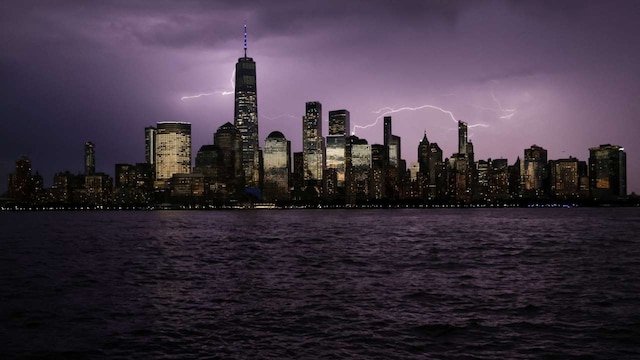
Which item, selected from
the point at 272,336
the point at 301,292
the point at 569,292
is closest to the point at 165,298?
the point at 301,292

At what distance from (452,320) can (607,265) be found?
33953 mm

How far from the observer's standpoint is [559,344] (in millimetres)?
24562

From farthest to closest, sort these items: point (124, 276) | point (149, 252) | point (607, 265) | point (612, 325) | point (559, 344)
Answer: point (149, 252)
point (607, 265)
point (124, 276)
point (612, 325)
point (559, 344)

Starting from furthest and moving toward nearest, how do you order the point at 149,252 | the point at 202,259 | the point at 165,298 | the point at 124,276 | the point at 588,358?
the point at 149,252 → the point at 202,259 → the point at 124,276 → the point at 165,298 → the point at 588,358

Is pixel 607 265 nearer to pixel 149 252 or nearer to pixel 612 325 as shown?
pixel 612 325

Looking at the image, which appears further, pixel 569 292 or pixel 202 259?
pixel 202 259

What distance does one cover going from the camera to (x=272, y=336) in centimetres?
2591

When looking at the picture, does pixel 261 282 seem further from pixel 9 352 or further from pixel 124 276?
pixel 9 352

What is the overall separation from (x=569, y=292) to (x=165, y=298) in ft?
84.6

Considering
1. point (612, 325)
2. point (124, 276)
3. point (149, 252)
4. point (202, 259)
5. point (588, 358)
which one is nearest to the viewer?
point (588, 358)

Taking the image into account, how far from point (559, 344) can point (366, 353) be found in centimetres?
818

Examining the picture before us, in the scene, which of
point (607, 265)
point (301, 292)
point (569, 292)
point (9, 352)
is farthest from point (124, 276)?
point (607, 265)

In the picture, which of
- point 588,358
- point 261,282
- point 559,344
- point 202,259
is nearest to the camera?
point 588,358

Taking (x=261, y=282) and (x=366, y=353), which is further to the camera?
(x=261, y=282)
